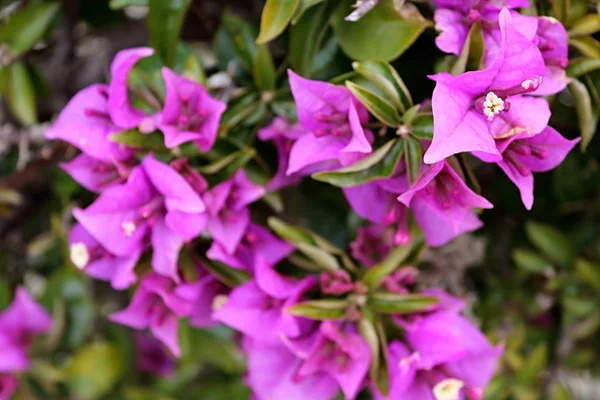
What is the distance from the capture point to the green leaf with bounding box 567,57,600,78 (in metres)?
0.54

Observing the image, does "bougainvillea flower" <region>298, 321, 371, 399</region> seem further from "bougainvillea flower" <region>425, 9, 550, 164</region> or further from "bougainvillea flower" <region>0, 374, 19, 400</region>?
"bougainvillea flower" <region>0, 374, 19, 400</region>

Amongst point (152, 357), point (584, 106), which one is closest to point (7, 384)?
point (152, 357)

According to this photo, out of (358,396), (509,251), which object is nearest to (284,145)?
(358,396)

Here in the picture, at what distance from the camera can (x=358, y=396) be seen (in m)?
0.79

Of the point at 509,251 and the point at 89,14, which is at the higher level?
the point at 89,14

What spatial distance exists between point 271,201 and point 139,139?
0.46ft

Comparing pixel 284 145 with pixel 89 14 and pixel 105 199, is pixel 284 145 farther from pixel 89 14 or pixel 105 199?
pixel 89 14

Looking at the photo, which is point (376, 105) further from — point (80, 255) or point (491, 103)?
point (80, 255)

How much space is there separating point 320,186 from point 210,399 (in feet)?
1.47

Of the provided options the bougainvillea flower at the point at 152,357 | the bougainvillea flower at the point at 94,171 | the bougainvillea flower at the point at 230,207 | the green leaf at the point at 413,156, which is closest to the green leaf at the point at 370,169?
the green leaf at the point at 413,156

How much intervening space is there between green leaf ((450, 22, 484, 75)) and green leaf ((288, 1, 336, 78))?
0.45 ft

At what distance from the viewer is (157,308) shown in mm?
697

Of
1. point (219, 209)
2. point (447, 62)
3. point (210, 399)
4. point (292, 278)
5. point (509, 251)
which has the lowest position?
point (210, 399)

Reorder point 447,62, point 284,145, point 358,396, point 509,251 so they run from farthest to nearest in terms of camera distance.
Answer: point 509,251
point 358,396
point 284,145
point 447,62
